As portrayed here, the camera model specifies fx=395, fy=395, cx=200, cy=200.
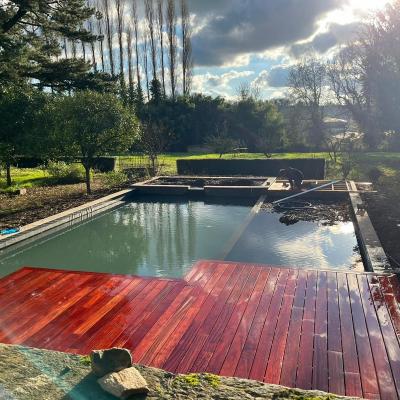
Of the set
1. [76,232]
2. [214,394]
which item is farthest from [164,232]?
[214,394]

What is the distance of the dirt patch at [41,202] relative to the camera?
9016 mm

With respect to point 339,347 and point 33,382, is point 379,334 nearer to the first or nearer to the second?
point 339,347

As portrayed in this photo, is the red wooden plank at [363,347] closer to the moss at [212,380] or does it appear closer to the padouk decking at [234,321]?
the padouk decking at [234,321]

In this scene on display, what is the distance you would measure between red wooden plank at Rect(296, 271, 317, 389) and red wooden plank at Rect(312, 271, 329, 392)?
36 millimetres

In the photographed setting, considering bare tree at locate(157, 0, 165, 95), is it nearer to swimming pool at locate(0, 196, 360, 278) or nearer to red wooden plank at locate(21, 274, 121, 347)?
swimming pool at locate(0, 196, 360, 278)

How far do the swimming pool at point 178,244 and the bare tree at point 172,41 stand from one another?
26.0m

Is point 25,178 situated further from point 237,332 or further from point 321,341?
point 321,341

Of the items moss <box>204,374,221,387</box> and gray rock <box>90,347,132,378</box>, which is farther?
gray rock <box>90,347,132,378</box>

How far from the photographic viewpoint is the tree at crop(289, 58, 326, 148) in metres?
29.6

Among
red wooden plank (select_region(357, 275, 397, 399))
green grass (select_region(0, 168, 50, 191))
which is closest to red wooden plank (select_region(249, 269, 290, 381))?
red wooden plank (select_region(357, 275, 397, 399))

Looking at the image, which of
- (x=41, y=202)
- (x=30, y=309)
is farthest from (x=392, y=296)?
(x=41, y=202)

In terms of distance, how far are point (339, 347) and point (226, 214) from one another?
267 inches

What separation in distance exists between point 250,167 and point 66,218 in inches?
346

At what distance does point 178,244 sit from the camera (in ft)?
25.8
